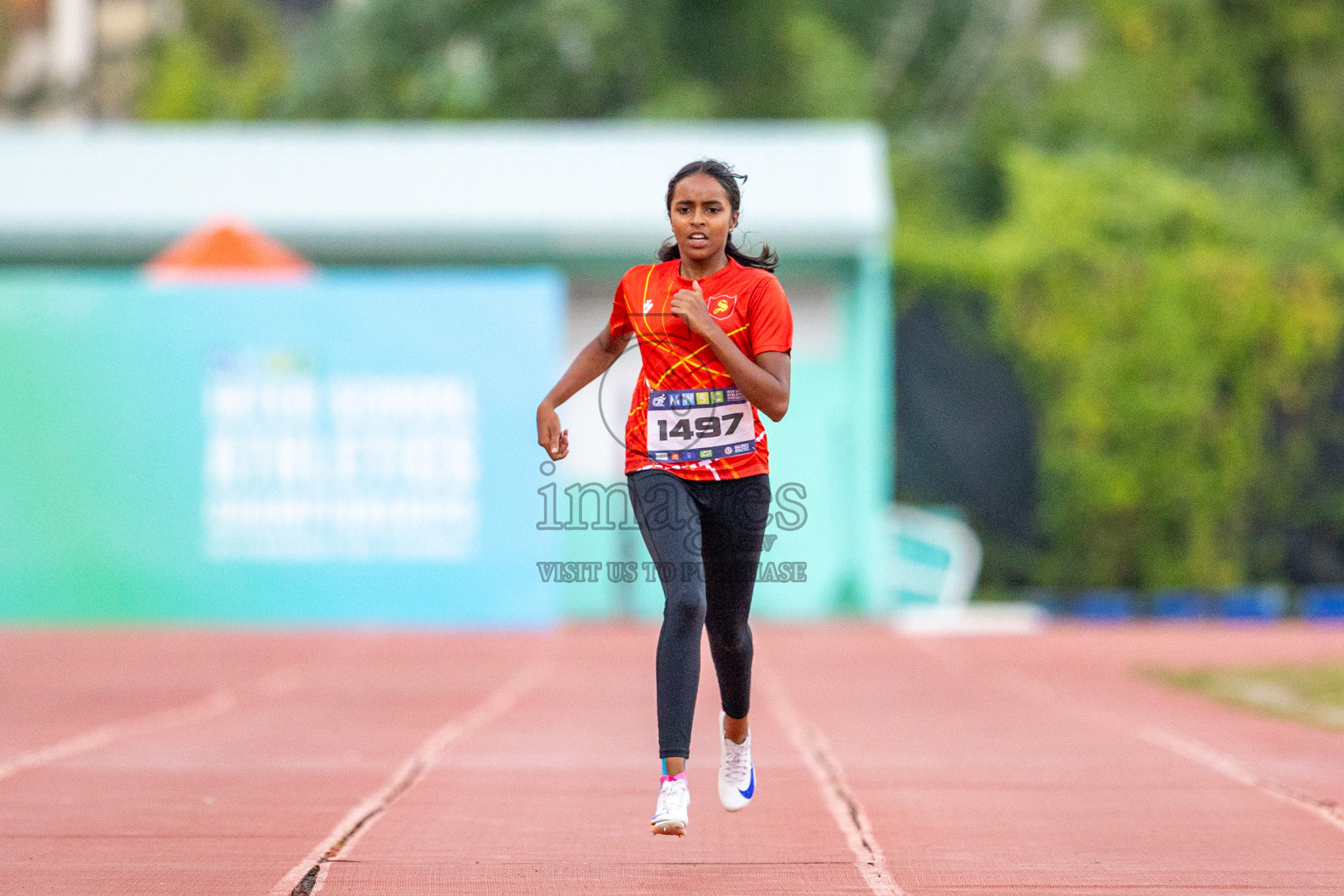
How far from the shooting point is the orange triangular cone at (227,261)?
1680cm

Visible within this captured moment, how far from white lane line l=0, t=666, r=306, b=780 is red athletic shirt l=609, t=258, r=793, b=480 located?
10.8 feet

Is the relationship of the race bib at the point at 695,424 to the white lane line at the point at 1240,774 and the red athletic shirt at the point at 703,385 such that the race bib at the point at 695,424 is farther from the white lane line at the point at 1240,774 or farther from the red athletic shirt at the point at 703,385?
the white lane line at the point at 1240,774

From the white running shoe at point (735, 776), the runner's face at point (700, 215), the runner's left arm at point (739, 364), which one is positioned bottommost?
the white running shoe at point (735, 776)

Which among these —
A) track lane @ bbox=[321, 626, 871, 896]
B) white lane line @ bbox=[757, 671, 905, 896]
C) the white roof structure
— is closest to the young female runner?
track lane @ bbox=[321, 626, 871, 896]

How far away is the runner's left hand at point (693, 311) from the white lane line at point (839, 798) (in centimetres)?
152

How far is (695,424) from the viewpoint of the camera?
519cm

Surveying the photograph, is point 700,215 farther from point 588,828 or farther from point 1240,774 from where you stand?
point 1240,774

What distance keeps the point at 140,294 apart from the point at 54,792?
1067cm

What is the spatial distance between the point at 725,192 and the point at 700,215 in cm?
11

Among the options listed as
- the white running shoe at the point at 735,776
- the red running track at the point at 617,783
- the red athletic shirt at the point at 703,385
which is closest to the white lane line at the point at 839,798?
the red running track at the point at 617,783

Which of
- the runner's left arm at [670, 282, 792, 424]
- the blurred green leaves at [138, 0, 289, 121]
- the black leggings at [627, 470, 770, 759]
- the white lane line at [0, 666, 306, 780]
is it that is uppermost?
the blurred green leaves at [138, 0, 289, 121]

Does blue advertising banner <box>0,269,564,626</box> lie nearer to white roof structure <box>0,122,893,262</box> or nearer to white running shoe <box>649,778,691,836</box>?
white roof structure <box>0,122,893,262</box>

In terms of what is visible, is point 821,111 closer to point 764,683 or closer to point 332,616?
point 332,616

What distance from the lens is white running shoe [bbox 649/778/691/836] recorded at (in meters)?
5.13
